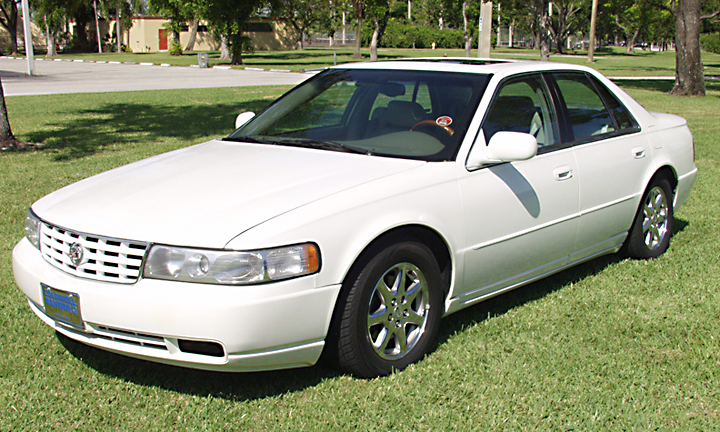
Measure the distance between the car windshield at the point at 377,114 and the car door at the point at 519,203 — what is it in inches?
7.8

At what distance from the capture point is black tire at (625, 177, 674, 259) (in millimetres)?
5207

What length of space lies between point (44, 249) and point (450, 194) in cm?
202

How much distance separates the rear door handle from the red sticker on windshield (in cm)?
76

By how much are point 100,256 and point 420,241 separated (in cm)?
152

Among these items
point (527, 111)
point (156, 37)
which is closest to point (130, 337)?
point (527, 111)

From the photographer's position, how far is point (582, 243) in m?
4.62

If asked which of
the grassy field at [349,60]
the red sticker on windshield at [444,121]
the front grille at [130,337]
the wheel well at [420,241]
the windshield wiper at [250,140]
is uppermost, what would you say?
the grassy field at [349,60]

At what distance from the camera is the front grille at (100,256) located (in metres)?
3.02

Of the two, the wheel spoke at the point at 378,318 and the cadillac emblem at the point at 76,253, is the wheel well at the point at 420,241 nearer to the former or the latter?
the wheel spoke at the point at 378,318

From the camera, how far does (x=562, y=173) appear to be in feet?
14.2

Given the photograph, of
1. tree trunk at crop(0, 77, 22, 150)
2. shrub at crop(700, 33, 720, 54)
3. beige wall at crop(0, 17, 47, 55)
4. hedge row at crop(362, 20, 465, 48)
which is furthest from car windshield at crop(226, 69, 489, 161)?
shrub at crop(700, 33, 720, 54)

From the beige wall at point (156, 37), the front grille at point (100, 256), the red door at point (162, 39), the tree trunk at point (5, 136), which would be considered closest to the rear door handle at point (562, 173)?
the front grille at point (100, 256)

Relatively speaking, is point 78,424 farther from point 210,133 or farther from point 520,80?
point 210,133

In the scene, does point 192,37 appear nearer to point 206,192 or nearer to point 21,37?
point 21,37
